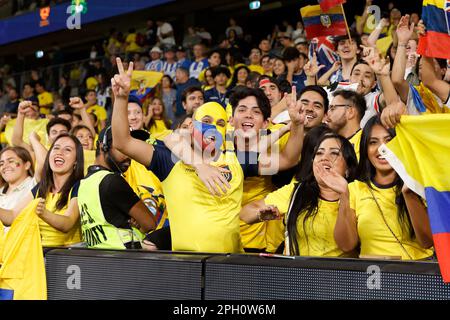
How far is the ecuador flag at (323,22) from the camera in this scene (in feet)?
21.6

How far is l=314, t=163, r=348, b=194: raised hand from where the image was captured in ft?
11.5

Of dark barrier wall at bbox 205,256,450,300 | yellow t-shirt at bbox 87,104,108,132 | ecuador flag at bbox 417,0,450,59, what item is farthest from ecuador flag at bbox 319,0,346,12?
yellow t-shirt at bbox 87,104,108,132

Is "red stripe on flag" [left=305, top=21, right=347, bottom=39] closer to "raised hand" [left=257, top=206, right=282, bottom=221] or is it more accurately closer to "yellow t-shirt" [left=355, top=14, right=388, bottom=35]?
"yellow t-shirt" [left=355, top=14, right=388, bottom=35]

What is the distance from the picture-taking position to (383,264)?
308 cm

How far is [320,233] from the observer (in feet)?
12.5

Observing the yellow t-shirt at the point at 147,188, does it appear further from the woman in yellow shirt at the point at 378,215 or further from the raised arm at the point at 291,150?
the woman in yellow shirt at the point at 378,215

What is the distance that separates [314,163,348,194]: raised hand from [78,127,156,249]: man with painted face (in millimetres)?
1269

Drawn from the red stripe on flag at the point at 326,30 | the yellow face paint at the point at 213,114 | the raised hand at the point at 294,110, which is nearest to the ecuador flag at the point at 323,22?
the red stripe on flag at the point at 326,30

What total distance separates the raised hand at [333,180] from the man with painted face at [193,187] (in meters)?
0.59

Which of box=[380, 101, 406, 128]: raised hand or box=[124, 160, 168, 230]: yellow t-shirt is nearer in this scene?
box=[380, 101, 406, 128]: raised hand

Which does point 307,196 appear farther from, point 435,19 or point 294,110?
point 435,19

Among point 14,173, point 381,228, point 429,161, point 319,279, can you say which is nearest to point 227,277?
point 319,279

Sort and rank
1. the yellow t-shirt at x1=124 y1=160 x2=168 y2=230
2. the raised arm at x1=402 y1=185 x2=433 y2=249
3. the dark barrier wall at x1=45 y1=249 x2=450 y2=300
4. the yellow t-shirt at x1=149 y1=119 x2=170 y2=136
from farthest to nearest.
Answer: the yellow t-shirt at x1=149 y1=119 x2=170 y2=136 < the yellow t-shirt at x1=124 y1=160 x2=168 y2=230 < the raised arm at x1=402 y1=185 x2=433 y2=249 < the dark barrier wall at x1=45 y1=249 x2=450 y2=300
